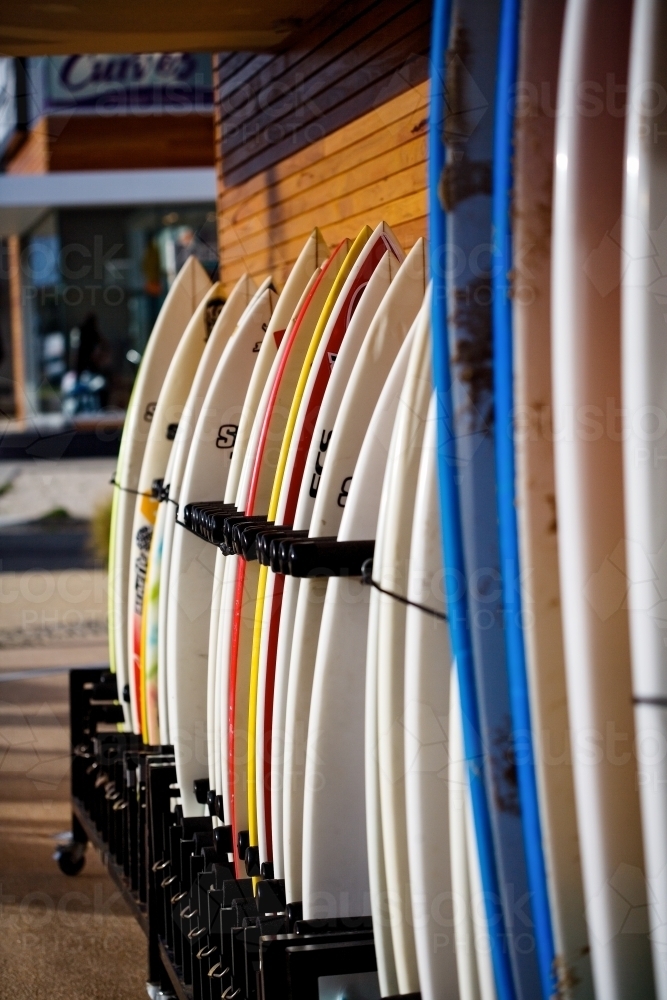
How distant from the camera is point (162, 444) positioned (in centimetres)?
273

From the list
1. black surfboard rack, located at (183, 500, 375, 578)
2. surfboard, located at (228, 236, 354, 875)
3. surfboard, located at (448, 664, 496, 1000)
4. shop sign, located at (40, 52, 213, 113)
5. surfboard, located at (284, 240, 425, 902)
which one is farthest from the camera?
shop sign, located at (40, 52, 213, 113)

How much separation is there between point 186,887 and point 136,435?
1.23m

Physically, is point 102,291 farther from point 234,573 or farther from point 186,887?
point 186,887

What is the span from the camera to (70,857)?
3162 mm

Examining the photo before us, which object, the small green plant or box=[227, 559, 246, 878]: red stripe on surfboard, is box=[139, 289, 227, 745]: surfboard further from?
the small green plant

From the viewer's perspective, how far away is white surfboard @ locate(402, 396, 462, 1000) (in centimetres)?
141

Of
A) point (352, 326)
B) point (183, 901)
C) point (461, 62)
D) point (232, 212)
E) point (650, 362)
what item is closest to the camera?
point (650, 362)

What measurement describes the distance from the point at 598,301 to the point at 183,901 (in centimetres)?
142

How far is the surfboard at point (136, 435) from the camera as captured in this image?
2.88 metres

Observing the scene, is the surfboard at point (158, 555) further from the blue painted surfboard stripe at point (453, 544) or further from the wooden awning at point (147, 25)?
the blue painted surfboard stripe at point (453, 544)

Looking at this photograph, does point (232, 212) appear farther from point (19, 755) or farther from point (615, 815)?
point (615, 815)

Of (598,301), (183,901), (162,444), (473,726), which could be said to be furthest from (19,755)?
(598,301)

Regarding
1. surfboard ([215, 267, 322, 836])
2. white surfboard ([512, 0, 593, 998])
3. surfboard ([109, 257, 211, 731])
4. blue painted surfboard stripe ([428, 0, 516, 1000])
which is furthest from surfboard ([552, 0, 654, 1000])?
surfboard ([109, 257, 211, 731])

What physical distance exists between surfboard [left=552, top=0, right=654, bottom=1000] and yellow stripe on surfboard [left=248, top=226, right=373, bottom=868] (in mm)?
842
